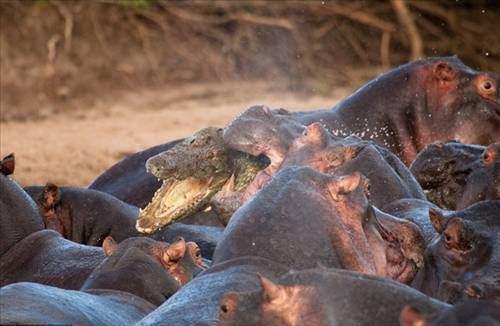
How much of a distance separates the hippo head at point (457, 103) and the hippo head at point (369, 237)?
232 cm

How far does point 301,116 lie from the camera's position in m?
6.25

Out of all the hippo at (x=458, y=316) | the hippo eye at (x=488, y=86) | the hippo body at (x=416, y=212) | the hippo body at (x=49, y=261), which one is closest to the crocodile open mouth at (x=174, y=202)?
the hippo body at (x=49, y=261)

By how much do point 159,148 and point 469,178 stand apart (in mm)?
2193

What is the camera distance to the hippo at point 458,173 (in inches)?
198

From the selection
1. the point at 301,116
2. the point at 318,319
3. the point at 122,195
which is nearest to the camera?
the point at 318,319

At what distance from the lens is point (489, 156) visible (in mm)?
5039

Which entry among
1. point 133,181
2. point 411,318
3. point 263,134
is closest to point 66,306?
point 411,318

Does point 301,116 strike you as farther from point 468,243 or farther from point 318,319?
point 318,319

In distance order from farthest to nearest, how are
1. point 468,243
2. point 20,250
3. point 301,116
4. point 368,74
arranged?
point 368,74
point 301,116
point 20,250
point 468,243

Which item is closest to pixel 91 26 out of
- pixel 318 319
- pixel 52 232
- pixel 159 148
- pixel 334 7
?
pixel 334 7

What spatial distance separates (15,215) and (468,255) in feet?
6.63

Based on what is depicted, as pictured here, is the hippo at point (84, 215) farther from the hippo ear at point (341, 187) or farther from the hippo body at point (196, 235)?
the hippo ear at point (341, 187)

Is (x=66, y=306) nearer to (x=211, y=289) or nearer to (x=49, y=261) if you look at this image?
(x=211, y=289)

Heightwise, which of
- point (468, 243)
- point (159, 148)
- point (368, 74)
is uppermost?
point (468, 243)
